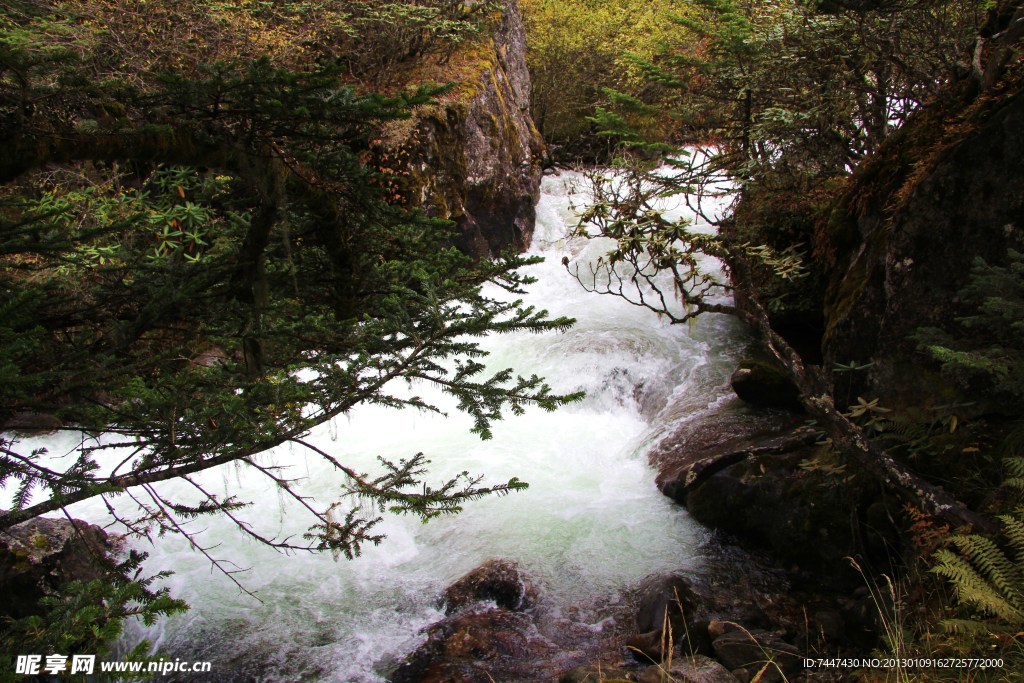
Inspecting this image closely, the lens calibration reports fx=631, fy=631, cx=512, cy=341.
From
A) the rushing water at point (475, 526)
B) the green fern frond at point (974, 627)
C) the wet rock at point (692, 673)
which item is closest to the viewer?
the green fern frond at point (974, 627)

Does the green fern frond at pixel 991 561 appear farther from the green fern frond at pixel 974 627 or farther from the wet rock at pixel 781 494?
the wet rock at pixel 781 494

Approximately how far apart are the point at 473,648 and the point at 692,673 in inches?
70.4

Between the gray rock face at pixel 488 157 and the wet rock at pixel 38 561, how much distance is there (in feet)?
21.7

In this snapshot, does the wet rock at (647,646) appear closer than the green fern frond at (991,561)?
No

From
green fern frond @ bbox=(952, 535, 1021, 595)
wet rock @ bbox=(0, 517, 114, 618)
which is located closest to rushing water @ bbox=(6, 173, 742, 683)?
wet rock @ bbox=(0, 517, 114, 618)

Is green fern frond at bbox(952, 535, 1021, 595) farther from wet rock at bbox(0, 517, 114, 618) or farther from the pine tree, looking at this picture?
wet rock at bbox(0, 517, 114, 618)

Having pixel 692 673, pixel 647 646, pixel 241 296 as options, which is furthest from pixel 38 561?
pixel 692 673

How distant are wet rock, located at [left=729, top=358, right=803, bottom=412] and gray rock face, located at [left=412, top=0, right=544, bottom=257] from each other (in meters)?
5.03

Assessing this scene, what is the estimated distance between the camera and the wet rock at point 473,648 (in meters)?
4.61

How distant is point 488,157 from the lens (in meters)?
12.1

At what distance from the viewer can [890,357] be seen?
5172mm

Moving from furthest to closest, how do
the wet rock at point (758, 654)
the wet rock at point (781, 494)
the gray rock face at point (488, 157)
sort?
the gray rock face at point (488, 157), the wet rock at point (781, 494), the wet rock at point (758, 654)

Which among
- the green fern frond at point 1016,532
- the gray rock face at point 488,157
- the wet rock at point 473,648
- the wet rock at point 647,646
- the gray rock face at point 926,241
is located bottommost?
the wet rock at point 473,648

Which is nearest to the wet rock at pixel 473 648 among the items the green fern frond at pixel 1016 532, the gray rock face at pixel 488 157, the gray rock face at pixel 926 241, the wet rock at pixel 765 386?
the green fern frond at pixel 1016 532
